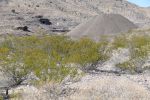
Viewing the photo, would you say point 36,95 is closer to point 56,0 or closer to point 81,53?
point 81,53

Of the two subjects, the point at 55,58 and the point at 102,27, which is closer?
the point at 55,58

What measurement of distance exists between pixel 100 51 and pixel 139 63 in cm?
342

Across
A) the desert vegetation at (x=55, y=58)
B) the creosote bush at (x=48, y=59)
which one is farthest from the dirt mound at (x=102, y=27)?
the creosote bush at (x=48, y=59)

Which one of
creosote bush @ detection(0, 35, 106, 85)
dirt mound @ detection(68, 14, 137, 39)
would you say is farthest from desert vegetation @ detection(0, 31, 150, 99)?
dirt mound @ detection(68, 14, 137, 39)

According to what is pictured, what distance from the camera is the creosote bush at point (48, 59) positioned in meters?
19.4

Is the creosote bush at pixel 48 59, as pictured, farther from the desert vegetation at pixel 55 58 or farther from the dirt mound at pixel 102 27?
the dirt mound at pixel 102 27

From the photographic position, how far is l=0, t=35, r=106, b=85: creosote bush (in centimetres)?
1938

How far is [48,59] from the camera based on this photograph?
70.3ft

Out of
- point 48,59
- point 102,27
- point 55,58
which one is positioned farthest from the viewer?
point 102,27

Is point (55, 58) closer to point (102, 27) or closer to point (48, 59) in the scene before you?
point (48, 59)

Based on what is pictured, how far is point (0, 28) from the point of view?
7625cm

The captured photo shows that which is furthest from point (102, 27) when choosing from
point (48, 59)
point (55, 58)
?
point (48, 59)

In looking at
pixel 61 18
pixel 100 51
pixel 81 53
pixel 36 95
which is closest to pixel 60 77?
pixel 36 95

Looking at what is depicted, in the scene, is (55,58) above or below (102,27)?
above
